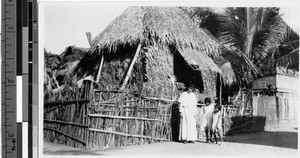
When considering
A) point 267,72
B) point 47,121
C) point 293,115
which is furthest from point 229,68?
point 47,121

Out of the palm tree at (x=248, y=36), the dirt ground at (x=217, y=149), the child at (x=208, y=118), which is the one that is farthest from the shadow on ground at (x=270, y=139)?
the palm tree at (x=248, y=36)

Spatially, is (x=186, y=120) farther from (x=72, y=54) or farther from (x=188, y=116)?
(x=72, y=54)

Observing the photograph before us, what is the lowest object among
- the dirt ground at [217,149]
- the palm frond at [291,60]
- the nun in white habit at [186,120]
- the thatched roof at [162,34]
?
the dirt ground at [217,149]

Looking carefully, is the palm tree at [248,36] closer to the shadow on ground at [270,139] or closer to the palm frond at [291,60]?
the palm frond at [291,60]

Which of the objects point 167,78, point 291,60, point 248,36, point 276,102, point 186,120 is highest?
point 248,36

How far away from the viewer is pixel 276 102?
13.4 ft

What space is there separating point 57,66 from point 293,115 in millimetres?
2014

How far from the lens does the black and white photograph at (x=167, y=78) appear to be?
13.0 ft

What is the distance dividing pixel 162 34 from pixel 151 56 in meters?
0.20

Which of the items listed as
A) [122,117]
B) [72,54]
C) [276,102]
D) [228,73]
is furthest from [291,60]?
[72,54]

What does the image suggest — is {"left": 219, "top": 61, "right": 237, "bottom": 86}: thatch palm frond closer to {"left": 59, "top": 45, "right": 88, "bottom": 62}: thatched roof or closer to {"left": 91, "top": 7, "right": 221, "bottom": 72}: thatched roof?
{"left": 91, "top": 7, "right": 221, "bottom": 72}: thatched roof

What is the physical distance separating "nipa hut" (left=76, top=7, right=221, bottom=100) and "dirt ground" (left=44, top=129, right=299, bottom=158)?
0.43m

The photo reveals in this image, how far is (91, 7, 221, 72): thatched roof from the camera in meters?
3.96

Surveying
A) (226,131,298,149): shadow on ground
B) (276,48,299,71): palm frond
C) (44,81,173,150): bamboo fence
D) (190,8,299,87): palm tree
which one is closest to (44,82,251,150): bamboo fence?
(44,81,173,150): bamboo fence
